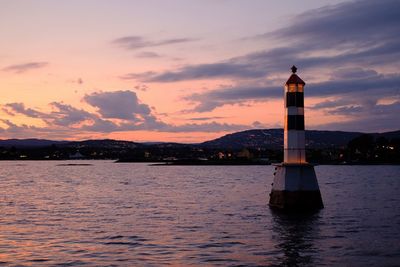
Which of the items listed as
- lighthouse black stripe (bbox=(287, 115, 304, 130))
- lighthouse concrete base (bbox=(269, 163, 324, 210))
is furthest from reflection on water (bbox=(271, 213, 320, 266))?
lighthouse black stripe (bbox=(287, 115, 304, 130))

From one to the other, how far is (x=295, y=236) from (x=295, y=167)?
541 centimetres

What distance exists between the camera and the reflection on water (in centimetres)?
1948

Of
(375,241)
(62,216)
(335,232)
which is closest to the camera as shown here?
(375,241)

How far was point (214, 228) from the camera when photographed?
27.3 metres

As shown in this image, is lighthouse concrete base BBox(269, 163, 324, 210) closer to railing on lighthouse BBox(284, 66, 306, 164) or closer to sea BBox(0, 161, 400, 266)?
railing on lighthouse BBox(284, 66, 306, 164)

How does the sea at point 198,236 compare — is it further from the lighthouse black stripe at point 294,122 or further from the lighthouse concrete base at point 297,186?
the lighthouse black stripe at point 294,122

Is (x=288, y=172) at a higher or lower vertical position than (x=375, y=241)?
higher

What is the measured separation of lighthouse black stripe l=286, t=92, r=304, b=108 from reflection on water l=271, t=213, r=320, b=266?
5665mm

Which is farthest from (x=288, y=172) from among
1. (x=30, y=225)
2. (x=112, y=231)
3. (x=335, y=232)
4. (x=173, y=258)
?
(x=30, y=225)

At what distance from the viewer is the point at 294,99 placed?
29.9 m

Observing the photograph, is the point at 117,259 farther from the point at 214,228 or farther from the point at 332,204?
the point at 332,204

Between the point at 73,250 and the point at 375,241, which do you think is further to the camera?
the point at 375,241

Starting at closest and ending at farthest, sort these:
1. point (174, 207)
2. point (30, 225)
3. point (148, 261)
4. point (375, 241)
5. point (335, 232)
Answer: point (148, 261) → point (375, 241) → point (335, 232) → point (30, 225) → point (174, 207)

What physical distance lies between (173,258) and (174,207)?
20.1 m
